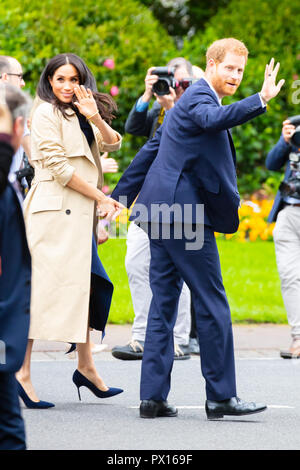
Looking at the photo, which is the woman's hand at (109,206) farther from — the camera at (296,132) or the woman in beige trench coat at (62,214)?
the camera at (296,132)

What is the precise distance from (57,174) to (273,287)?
197 inches

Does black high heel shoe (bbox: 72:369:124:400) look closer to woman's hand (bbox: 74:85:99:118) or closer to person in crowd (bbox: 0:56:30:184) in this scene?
person in crowd (bbox: 0:56:30:184)

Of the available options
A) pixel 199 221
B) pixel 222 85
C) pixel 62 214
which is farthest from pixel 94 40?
pixel 199 221

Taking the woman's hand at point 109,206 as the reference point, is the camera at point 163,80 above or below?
above

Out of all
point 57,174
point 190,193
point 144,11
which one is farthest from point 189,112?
point 144,11

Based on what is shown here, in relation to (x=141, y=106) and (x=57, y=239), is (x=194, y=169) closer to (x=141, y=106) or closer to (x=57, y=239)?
(x=57, y=239)

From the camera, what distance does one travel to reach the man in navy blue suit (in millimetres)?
5340

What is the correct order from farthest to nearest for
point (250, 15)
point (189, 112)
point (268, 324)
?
point (250, 15) → point (268, 324) → point (189, 112)

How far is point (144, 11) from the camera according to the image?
46.5 feet

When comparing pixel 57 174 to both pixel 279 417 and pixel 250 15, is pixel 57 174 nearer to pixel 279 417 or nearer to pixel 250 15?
pixel 279 417

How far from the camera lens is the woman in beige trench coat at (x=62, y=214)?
565 centimetres

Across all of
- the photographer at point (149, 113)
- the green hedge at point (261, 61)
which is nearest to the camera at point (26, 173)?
the photographer at point (149, 113)

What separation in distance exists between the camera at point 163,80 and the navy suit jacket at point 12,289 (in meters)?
3.59

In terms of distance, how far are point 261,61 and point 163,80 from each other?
23.4ft
